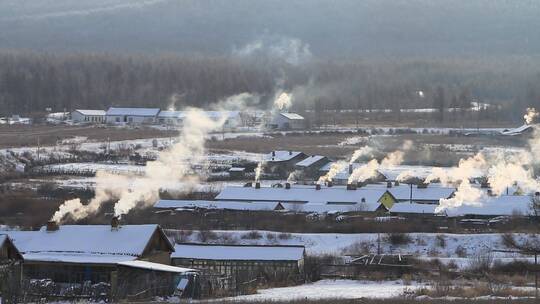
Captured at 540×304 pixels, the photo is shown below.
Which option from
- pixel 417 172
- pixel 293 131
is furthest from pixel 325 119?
pixel 417 172

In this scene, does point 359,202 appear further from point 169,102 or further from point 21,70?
point 21,70

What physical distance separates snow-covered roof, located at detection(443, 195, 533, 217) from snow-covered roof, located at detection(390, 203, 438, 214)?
3.62 ft

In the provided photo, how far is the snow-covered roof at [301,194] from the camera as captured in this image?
57.8 m

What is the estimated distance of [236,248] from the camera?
4028 centimetres

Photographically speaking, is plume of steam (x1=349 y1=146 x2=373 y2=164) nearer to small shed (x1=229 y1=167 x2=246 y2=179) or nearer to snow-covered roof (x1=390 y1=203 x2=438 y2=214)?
small shed (x1=229 y1=167 x2=246 y2=179)

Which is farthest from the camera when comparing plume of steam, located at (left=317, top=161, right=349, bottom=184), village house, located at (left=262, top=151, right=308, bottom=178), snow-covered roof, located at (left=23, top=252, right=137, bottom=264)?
village house, located at (left=262, top=151, right=308, bottom=178)

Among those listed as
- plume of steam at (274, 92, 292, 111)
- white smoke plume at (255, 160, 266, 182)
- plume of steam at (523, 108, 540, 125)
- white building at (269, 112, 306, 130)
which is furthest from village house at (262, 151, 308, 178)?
plume of steam at (274, 92, 292, 111)

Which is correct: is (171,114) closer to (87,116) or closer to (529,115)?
(87,116)

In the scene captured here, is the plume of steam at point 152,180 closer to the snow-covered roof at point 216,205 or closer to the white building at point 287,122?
the snow-covered roof at point 216,205

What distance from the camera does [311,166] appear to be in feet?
242

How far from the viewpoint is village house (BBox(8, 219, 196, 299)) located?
31.5 metres

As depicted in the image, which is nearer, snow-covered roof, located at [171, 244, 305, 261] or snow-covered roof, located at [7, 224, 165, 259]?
snow-covered roof, located at [7, 224, 165, 259]

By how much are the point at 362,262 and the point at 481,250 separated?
6.68 meters

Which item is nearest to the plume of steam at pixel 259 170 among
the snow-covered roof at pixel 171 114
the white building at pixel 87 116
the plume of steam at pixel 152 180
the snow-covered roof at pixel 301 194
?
the plume of steam at pixel 152 180
